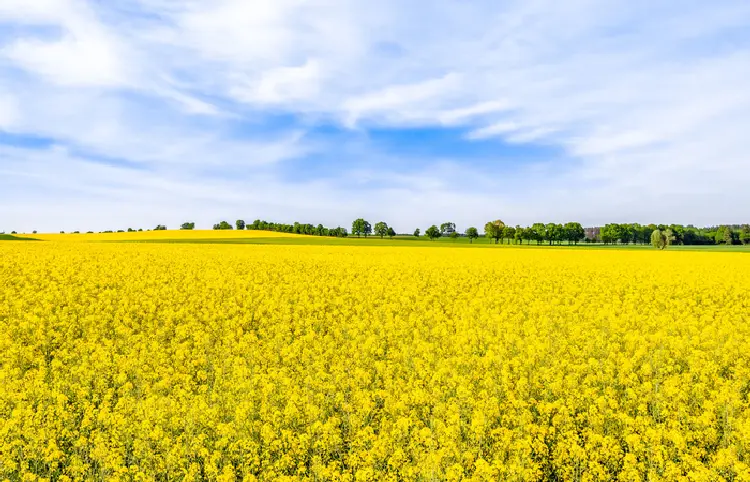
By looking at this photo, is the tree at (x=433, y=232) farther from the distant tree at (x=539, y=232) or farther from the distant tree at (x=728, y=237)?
the distant tree at (x=728, y=237)

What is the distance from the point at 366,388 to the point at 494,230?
126454 mm

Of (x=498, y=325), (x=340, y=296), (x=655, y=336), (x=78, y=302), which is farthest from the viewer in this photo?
(x=340, y=296)

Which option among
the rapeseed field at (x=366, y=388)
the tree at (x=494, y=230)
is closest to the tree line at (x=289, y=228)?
the tree at (x=494, y=230)

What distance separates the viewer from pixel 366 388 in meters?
7.97

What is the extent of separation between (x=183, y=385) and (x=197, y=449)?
2.58 m

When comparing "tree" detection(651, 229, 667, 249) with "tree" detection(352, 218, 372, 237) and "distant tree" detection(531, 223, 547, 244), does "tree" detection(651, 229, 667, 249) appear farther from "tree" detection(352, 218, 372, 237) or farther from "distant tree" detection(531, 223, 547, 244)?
"tree" detection(352, 218, 372, 237)

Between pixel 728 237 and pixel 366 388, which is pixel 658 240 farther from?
pixel 366 388

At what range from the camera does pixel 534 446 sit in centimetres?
598

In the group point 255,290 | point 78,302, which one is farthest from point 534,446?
point 78,302

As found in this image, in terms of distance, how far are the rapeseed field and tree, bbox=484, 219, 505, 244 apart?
111686 mm

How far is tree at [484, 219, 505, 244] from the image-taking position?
414ft

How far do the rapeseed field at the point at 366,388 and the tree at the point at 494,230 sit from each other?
366ft

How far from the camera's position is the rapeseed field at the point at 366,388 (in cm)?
574

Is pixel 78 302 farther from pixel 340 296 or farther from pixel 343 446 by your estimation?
pixel 343 446
